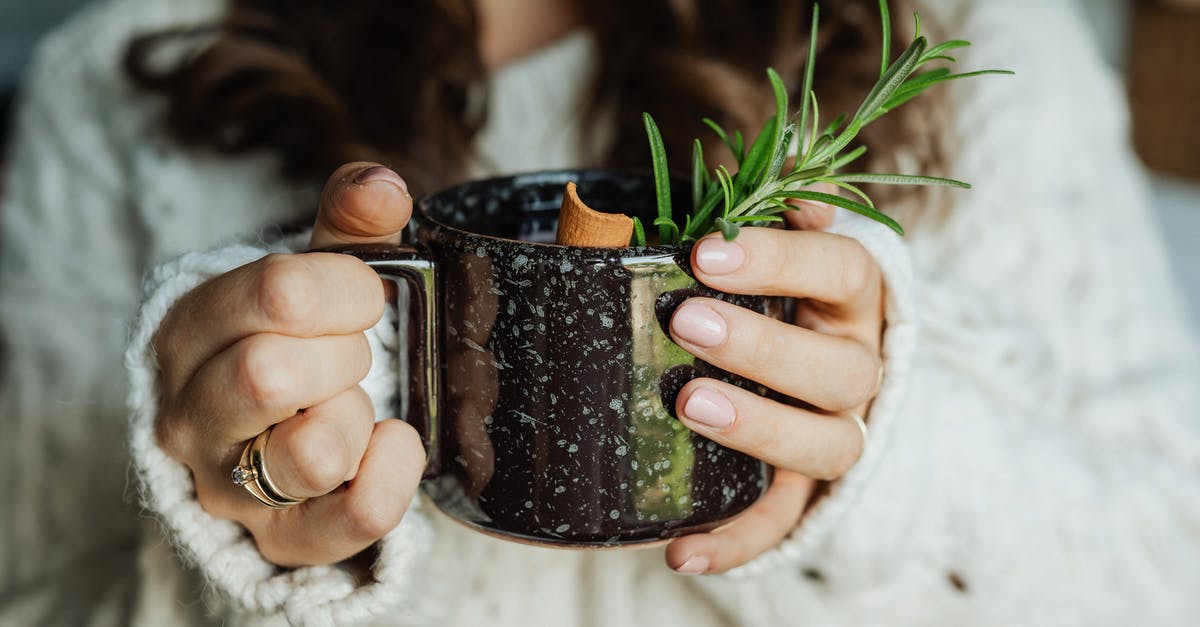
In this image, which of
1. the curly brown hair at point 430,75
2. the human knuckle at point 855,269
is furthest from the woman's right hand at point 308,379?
the curly brown hair at point 430,75

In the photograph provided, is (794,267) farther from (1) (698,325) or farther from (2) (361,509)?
(2) (361,509)

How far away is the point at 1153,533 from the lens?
3.03 ft

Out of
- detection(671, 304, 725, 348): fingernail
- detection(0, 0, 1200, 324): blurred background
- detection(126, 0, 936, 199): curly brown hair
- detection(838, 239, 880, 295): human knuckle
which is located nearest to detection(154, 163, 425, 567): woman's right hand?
detection(671, 304, 725, 348): fingernail

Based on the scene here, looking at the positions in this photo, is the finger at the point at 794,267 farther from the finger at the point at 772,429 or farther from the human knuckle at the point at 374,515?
the human knuckle at the point at 374,515

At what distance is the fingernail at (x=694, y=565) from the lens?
0.56 meters

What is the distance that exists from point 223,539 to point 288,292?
203 mm

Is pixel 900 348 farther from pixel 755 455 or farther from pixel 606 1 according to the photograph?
pixel 606 1

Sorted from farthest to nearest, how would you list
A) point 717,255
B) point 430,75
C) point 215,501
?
point 430,75, point 215,501, point 717,255

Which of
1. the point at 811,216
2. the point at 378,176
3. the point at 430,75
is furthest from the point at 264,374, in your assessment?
the point at 430,75

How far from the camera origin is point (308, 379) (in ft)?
1.44

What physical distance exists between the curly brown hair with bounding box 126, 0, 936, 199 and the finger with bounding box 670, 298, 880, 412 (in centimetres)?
56

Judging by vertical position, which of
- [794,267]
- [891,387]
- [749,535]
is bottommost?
[749,535]

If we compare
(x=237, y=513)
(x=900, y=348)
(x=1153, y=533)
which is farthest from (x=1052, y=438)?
(x=237, y=513)

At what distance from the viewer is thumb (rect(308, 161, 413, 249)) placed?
17.5 inches
